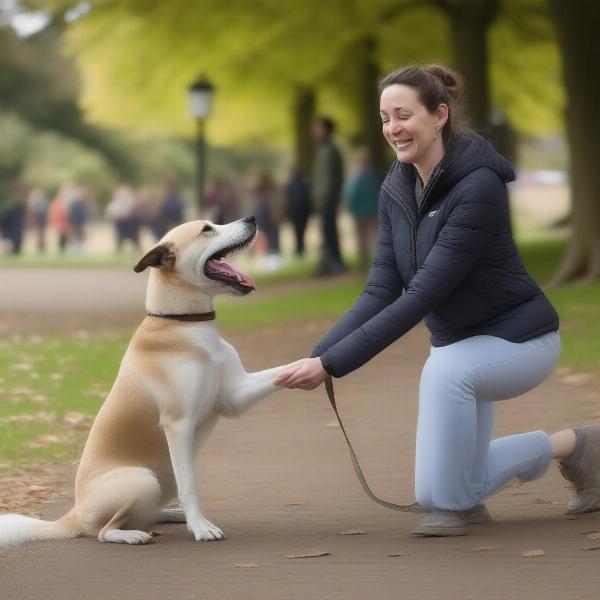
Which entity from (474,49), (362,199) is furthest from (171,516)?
(362,199)

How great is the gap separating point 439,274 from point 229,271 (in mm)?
881

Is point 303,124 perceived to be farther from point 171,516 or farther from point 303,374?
point 303,374

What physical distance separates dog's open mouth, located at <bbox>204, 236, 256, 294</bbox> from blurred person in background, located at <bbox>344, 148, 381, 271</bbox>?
18177 millimetres

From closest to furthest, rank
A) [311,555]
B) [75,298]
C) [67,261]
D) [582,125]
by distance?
[311,555]
[582,125]
[75,298]
[67,261]

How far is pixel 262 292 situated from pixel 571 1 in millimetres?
6728

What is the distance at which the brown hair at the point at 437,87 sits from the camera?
6141 millimetres

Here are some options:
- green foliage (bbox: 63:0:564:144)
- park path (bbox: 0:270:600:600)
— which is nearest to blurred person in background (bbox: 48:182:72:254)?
green foliage (bbox: 63:0:564:144)

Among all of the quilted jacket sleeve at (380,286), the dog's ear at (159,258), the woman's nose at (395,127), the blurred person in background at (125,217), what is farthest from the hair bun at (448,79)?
the blurred person in background at (125,217)

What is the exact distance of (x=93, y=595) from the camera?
539 centimetres

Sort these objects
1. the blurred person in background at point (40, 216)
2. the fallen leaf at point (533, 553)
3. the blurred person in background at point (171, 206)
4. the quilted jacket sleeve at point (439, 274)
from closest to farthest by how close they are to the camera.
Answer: the fallen leaf at point (533, 553), the quilted jacket sleeve at point (439, 274), the blurred person in background at point (171, 206), the blurred person in background at point (40, 216)

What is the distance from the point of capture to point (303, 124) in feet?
123

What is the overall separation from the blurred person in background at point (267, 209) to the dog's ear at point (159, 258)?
2727 cm

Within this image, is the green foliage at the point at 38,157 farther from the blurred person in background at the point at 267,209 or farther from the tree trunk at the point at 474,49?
the tree trunk at the point at 474,49

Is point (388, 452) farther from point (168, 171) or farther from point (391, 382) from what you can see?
point (168, 171)
